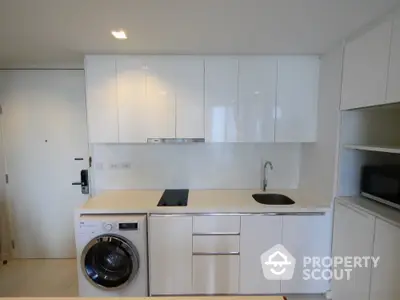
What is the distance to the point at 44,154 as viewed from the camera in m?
2.79

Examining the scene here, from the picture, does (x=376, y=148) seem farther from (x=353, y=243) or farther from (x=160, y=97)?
(x=160, y=97)

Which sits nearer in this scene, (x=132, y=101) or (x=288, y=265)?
(x=288, y=265)

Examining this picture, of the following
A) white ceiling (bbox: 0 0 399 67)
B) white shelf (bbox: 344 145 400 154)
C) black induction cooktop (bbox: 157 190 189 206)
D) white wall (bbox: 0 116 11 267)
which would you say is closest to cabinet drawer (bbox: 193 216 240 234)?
black induction cooktop (bbox: 157 190 189 206)

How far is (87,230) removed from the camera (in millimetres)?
2033

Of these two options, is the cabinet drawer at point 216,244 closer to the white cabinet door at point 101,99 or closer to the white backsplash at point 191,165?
the white backsplash at point 191,165

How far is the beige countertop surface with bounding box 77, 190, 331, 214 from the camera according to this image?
6.97 ft

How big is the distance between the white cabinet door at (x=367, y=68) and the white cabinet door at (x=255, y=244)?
120cm

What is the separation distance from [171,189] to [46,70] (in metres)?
1.99

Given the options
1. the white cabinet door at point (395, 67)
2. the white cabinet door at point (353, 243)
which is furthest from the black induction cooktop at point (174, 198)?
the white cabinet door at point (395, 67)

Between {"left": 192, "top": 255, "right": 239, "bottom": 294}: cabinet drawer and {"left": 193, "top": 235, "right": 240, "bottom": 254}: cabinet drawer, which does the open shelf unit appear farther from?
{"left": 192, "top": 255, "right": 239, "bottom": 294}: cabinet drawer

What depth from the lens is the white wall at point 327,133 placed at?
2.05 m

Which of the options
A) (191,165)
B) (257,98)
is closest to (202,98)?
(257,98)

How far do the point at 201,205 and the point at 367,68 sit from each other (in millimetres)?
1698

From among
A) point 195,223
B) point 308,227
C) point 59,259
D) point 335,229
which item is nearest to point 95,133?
point 195,223
